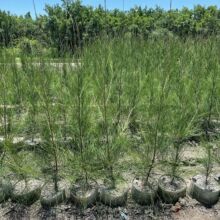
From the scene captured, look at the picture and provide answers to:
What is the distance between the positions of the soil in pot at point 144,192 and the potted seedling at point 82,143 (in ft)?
0.99

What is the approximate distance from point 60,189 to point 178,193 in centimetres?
91

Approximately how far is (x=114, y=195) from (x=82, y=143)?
1.55 ft

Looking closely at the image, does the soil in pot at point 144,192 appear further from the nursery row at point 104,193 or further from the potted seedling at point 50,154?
the potted seedling at point 50,154

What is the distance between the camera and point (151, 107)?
305 centimetres

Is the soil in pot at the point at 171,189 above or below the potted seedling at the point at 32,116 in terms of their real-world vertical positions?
below

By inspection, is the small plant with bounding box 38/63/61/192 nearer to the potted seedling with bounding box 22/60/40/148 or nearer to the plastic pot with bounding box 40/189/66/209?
the plastic pot with bounding box 40/189/66/209

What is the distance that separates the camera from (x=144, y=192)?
2590 mm

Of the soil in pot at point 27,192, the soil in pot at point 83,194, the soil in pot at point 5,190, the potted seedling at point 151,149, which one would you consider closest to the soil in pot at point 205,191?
the potted seedling at point 151,149

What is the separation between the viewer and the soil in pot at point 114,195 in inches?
101

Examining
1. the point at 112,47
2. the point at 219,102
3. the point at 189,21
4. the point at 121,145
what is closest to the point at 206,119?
the point at 219,102

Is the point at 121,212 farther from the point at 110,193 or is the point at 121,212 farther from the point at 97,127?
the point at 97,127

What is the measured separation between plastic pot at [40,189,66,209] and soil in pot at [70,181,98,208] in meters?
0.08

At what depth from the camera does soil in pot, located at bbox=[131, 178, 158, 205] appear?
102 inches

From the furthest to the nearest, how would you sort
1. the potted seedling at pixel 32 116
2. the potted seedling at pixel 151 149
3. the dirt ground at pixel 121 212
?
1. the potted seedling at pixel 32 116
2. the potted seedling at pixel 151 149
3. the dirt ground at pixel 121 212
